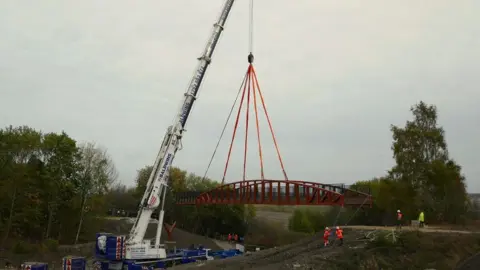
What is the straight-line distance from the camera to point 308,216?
62.9m

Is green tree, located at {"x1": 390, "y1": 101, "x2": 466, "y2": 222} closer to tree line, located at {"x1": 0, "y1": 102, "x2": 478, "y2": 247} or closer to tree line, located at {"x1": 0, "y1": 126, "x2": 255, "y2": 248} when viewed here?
tree line, located at {"x1": 0, "y1": 102, "x2": 478, "y2": 247}

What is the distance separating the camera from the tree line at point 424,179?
108ft

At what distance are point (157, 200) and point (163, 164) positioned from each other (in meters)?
2.92

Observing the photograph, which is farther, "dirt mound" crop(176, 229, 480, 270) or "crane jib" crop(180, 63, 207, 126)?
"crane jib" crop(180, 63, 207, 126)

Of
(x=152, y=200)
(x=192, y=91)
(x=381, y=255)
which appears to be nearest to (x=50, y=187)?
(x=152, y=200)

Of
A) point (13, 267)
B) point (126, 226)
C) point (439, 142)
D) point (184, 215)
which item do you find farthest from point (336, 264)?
point (184, 215)

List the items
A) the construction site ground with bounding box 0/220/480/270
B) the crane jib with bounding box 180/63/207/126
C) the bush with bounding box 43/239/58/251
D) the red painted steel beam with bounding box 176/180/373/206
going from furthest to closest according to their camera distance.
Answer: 1. the bush with bounding box 43/239/58/251
2. the crane jib with bounding box 180/63/207/126
3. the red painted steel beam with bounding box 176/180/373/206
4. the construction site ground with bounding box 0/220/480/270

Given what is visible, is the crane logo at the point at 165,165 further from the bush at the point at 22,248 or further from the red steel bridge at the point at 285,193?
the bush at the point at 22,248

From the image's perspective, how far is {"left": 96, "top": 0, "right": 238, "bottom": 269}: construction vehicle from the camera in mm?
30250

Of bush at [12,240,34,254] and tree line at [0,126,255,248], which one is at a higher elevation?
tree line at [0,126,255,248]

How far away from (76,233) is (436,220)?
138 ft

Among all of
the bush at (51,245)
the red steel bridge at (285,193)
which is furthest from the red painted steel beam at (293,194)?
the bush at (51,245)

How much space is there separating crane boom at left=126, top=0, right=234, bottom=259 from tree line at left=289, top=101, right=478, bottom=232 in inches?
591

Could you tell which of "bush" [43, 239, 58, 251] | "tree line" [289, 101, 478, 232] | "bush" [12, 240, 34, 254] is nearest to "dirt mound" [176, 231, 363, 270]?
"tree line" [289, 101, 478, 232]
